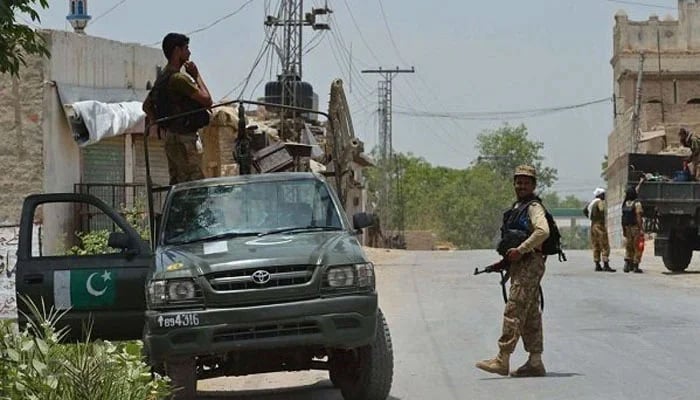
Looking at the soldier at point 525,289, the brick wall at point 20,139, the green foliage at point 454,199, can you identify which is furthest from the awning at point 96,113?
the green foliage at point 454,199

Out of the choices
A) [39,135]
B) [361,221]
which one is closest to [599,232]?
[39,135]

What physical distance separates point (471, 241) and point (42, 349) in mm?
103027

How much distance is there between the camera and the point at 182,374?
8.88 m

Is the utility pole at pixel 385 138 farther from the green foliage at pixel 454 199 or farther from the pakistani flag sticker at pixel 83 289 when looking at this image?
the pakistani flag sticker at pixel 83 289

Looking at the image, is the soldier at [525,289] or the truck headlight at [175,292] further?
the soldier at [525,289]

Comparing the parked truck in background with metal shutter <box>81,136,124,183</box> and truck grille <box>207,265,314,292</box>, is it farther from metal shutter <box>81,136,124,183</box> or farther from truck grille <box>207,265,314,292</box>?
truck grille <box>207,265,314,292</box>

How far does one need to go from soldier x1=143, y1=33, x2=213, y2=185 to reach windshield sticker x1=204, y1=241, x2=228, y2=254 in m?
2.34

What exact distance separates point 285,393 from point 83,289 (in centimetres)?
204

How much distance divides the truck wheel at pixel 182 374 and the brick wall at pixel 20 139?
1039 cm

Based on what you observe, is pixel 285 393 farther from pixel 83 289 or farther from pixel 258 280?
pixel 258 280

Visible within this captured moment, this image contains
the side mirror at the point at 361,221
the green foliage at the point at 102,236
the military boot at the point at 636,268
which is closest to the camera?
the side mirror at the point at 361,221

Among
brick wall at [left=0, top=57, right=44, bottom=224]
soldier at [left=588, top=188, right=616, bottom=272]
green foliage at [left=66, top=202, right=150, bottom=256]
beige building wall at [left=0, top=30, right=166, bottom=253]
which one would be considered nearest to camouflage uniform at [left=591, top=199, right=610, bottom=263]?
soldier at [left=588, top=188, right=616, bottom=272]

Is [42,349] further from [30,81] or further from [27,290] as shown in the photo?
[30,81]

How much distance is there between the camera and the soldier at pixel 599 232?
24484 mm
